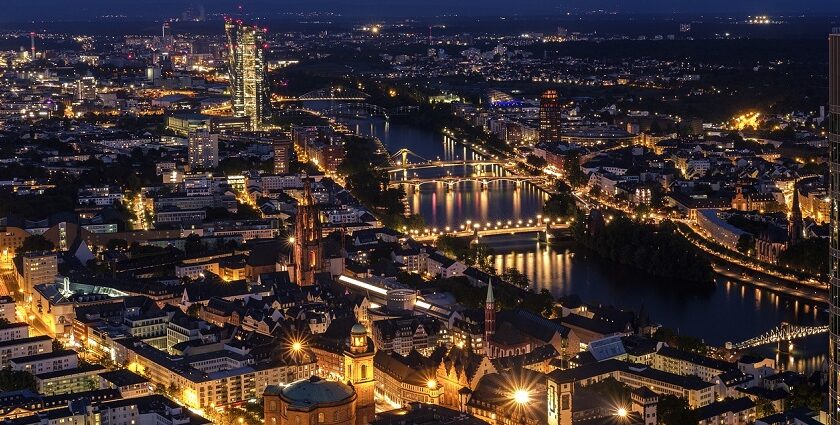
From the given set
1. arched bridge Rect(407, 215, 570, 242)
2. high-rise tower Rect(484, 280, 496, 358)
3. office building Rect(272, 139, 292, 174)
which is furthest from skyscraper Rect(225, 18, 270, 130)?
high-rise tower Rect(484, 280, 496, 358)

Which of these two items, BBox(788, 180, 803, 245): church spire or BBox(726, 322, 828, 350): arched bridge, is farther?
BBox(788, 180, 803, 245): church spire

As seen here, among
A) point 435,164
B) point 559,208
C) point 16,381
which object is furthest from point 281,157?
point 16,381

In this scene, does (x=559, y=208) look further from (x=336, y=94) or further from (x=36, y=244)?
(x=336, y=94)

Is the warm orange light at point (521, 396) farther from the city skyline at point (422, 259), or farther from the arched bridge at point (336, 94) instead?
the arched bridge at point (336, 94)

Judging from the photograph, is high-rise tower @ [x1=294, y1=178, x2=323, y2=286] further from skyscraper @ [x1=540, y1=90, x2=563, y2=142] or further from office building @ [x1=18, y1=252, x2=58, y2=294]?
skyscraper @ [x1=540, y1=90, x2=563, y2=142]

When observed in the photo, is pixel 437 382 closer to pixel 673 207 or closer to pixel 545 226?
pixel 545 226
